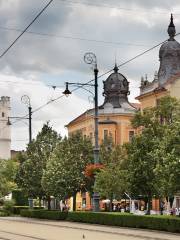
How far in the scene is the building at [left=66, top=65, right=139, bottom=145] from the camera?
9212 cm

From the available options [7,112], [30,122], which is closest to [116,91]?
[30,122]

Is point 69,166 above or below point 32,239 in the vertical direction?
above

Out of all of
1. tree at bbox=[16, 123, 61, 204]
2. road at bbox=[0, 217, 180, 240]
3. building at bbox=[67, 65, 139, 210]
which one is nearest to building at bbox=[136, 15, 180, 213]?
building at bbox=[67, 65, 139, 210]

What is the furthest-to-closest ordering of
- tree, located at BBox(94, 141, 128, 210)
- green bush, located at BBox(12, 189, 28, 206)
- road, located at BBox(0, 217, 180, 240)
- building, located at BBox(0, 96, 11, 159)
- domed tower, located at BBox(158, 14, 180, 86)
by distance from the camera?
building, located at BBox(0, 96, 11, 159) < domed tower, located at BBox(158, 14, 180, 86) < green bush, located at BBox(12, 189, 28, 206) < tree, located at BBox(94, 141, 128, 210) < road, located at BBox(0, 217, 180, 240)

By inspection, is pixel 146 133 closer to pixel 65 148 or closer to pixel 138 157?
pixel 138 157

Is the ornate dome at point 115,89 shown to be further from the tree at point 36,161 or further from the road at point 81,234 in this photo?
the road at point 81,234

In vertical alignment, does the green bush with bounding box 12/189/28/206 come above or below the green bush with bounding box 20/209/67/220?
above

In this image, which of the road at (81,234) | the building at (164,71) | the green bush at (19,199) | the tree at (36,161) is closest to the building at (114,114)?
the building at (164,71)

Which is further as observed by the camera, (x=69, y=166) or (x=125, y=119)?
(x=125, y=119)

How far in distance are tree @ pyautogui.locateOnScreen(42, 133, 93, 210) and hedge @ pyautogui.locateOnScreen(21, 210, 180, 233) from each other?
6.35ft

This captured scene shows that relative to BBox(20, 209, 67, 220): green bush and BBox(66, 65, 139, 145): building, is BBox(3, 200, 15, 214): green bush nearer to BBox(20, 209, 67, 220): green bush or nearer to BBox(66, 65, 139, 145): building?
BBox(20, 209, 67, 220): green bush

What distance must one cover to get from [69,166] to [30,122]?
7.30m

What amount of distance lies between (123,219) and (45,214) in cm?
1473

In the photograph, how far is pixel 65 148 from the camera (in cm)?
5266
